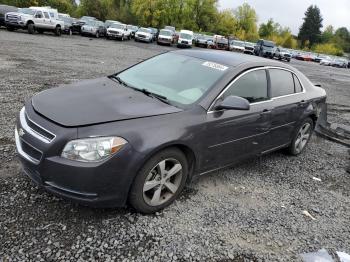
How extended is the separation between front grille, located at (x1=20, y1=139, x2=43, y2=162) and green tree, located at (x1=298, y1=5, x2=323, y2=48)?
120 m

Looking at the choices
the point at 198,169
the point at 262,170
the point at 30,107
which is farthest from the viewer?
the point at 262,170

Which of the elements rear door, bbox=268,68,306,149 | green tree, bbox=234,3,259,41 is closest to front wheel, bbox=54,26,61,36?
rear door, bbox=268,68,306,149

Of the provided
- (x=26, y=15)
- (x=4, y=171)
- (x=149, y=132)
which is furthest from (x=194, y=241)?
(x=26, y=15)

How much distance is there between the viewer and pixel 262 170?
5.32m

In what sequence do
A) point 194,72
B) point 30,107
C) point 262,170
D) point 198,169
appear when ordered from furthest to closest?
point 262,170 → point 194,72 → point 198,169 → point 30,107

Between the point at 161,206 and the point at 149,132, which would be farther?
the point at 161,206

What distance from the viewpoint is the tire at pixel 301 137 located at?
579cm

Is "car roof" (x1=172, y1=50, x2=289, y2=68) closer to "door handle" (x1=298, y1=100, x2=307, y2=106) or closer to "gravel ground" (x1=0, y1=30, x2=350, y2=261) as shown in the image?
"door handle" (x1=298, y1=100, x2=307, y2=106)

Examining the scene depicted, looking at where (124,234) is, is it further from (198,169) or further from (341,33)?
(341,33)

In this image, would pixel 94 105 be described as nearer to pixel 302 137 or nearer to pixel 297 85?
pixel 297 85

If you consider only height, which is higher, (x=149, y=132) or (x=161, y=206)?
(x=149, y=132)

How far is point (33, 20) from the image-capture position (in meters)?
27.3

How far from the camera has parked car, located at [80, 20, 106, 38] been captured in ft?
113

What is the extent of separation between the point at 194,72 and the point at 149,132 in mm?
1356
